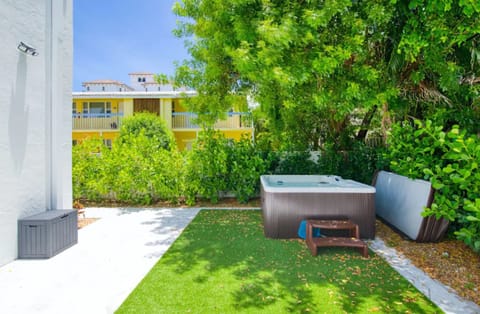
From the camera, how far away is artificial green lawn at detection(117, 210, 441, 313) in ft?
9.64

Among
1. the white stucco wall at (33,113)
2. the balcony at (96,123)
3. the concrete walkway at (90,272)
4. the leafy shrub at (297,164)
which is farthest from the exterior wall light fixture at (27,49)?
the balcony at (96,123)

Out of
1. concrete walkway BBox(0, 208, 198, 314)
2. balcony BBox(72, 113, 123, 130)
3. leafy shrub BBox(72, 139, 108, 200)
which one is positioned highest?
balcony BBox(72, 113, 123, 130)

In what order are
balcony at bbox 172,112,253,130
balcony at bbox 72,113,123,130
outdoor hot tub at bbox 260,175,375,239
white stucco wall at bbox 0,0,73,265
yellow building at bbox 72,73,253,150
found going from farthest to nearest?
balcony at bbox 72,113,123,130 → yellow building at bbox 72,73,253,150 → balcony at bbox 172,112,253,130 → outdoor hot tub at bbox 260,175,375,239 → white stucco wall at bbox 0,0,73,265

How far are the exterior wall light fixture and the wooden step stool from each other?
17.6 feet

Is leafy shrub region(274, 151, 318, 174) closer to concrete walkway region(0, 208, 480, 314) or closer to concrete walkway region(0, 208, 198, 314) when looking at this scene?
concrete walkway region(0, 208, 480, 314)

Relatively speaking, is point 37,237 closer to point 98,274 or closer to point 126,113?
point 98,274

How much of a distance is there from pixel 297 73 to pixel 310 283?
11.8ft

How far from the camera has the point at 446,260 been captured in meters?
4.23

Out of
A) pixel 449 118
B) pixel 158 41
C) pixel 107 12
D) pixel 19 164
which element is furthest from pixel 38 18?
pixel 158 41

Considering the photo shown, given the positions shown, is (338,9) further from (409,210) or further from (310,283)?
(310,283)

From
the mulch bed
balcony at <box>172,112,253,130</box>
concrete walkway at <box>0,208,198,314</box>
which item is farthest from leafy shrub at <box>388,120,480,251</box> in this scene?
balcony at <box>172,112,253,130</box>

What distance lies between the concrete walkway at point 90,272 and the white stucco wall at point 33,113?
0.72 meters

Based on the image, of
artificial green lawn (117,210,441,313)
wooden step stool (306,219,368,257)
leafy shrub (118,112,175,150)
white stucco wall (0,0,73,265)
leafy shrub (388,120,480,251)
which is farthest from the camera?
leafy shrub (118,112,175,150)

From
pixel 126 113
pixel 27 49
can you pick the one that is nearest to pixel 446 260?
pixel 27 49
